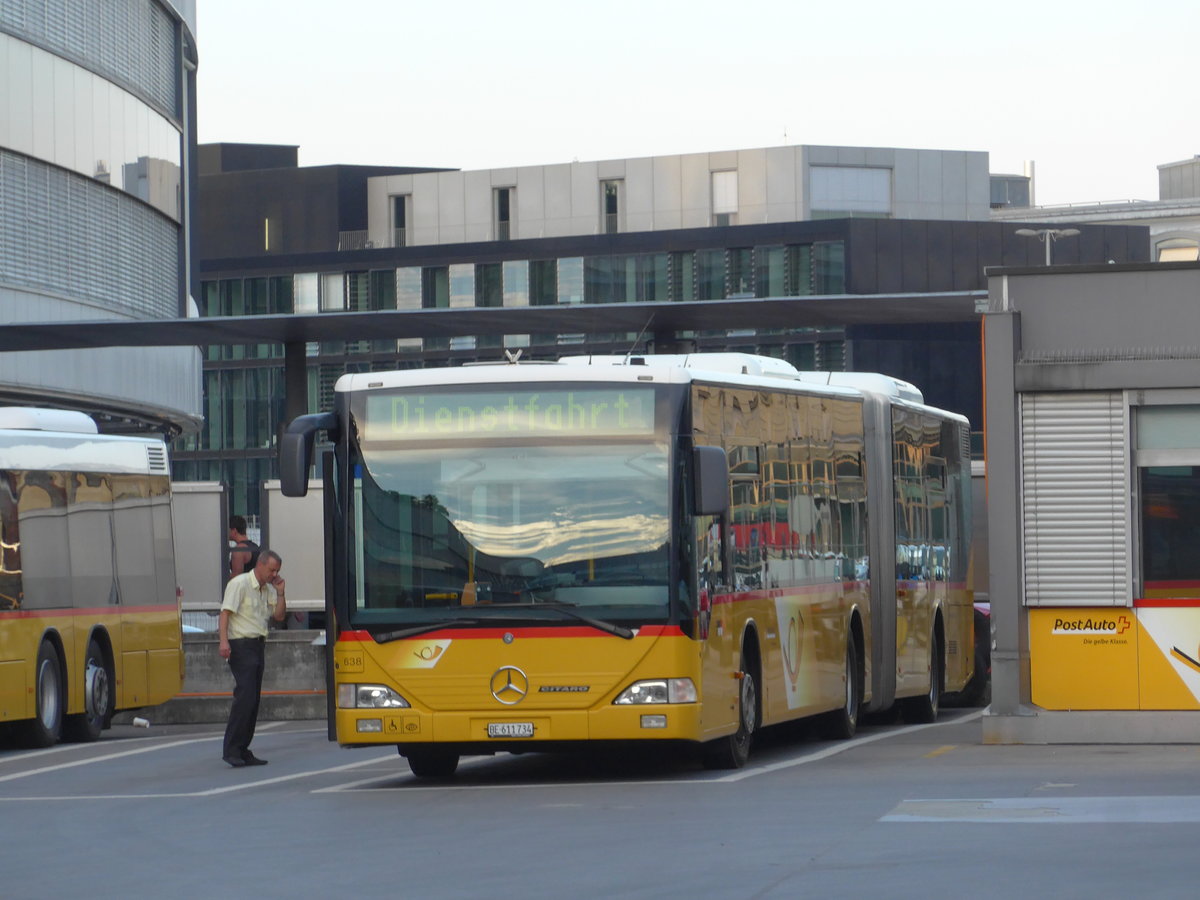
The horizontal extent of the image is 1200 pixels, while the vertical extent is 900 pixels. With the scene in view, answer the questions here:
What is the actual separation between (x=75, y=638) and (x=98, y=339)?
7.54 metres

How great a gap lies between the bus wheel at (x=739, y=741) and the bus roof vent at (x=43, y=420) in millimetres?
8275

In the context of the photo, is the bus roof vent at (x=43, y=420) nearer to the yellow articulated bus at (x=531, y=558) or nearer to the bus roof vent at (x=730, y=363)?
the bus roof vent at (x=730, y=363)

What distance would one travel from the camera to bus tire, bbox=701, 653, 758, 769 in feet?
55.5

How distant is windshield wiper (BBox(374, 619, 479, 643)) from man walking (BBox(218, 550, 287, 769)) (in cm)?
318

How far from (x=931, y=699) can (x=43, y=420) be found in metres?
8.84

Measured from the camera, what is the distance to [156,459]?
25.6 metres

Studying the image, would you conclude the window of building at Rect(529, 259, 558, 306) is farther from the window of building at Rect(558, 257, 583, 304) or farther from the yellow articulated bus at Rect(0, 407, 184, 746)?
the yellow articulated bus at Rect(0, 407, 184, 746)

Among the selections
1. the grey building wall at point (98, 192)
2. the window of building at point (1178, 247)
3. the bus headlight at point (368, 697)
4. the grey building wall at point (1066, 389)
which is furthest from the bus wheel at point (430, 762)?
the window of building at point (1178, 247)

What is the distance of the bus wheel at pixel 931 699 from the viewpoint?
2355cm

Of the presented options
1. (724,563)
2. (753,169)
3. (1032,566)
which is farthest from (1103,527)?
(753,169)

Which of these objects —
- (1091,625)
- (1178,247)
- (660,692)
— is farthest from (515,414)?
(1178,247)

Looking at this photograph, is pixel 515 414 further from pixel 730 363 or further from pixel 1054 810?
pixel 1054 810

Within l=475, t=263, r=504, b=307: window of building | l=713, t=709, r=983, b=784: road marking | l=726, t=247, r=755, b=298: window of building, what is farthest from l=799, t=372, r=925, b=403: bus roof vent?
l=475, t=263, r=504, b=307: window of building

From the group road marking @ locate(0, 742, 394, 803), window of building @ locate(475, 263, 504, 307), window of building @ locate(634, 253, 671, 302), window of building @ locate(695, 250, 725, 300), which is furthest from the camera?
window of building @ locate(475, 263, 504, 307)
